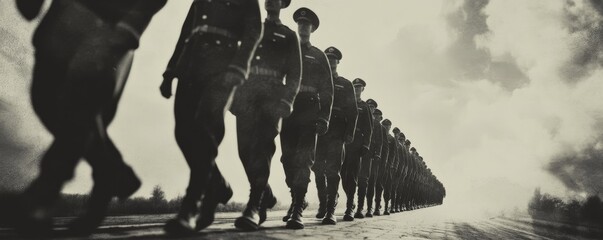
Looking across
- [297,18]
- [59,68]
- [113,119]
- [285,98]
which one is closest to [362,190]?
[297,18]

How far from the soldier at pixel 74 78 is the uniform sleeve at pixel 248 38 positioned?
0.84m

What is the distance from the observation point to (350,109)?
777 cm

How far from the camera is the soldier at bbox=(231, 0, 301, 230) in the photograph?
4266 millimetres

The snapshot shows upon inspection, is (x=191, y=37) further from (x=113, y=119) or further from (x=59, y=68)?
(x=59, y=68)

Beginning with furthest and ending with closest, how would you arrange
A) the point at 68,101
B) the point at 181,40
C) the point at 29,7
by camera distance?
1. the point at 181,40
2. the point at 29,7
3. the point at 68,101

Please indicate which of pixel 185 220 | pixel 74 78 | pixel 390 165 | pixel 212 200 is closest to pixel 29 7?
pixel 74 78

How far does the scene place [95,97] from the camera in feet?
7.89

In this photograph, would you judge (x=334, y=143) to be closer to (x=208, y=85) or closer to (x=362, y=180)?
(x=362, y=180)

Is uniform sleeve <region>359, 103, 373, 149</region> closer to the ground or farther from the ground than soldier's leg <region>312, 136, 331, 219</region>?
farther from the ground

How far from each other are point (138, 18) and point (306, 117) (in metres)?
3.29

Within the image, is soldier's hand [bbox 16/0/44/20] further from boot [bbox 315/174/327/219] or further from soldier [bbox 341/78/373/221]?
soldier [bbox 341/78/373/221]

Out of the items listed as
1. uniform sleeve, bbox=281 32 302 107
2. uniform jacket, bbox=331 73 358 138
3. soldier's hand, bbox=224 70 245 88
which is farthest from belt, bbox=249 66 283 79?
uniform jacket, bbox=331 73 358 138

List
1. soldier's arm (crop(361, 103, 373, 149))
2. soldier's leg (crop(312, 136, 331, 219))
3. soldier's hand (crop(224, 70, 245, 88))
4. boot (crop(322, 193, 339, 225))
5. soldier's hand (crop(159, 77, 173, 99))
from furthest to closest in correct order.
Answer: soldier's arm (crop(361, 103, 373, 149)) → soldier's leg (crop(312, 136, 331, 219)) → boot (crop(322, 193, 339, 225)) → soldier's hand (crop(159, 77, 173, 99)) → soldier's hand (crop(224, 70, 245, 88))

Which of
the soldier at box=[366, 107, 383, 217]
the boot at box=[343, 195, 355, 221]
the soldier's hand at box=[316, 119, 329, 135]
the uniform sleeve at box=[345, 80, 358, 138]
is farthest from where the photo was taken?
the soldier at box=[366, 107, 383, 217]
